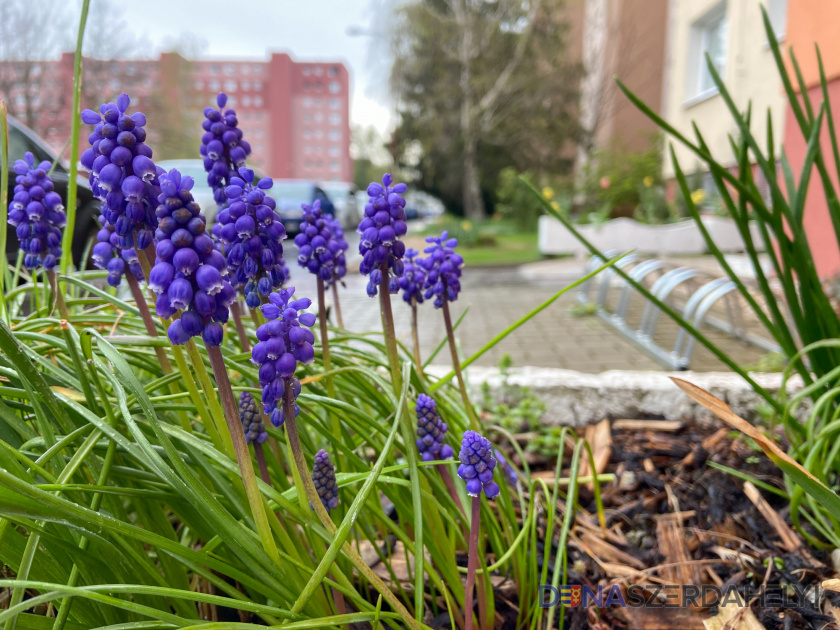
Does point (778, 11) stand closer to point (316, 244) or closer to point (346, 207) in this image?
point (316, 244)

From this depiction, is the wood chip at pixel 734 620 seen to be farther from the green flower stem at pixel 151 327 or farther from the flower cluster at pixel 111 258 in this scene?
the flower cluster at pixel 111 258

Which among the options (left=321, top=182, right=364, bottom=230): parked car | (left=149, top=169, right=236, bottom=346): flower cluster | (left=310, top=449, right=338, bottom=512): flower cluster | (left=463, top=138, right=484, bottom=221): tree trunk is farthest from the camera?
(left=321, top=182, right=364, bottom=230): parked car

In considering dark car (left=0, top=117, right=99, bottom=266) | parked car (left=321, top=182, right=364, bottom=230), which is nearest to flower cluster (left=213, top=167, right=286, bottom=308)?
dark car (left=0, top=117, right=99, bottom=266)

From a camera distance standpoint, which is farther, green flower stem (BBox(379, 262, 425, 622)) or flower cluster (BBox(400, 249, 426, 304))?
flower cluster (BBox(400, 249, 426, 304))

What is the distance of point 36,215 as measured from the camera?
4.03 feet

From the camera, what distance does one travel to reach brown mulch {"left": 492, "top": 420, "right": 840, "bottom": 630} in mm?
1187

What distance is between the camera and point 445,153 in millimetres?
22062

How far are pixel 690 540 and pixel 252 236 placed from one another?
4.45 ft

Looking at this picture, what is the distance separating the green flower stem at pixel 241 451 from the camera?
74cm

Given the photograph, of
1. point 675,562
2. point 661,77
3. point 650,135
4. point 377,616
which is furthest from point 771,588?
point 661,77

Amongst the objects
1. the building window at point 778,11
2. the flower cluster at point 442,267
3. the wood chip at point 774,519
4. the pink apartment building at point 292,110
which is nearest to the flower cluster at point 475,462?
the flower cluster at point 442,267

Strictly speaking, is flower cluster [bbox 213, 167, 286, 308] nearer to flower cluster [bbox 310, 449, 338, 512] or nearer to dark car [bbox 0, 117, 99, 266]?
flower cluster [bbox 310, 449, 338, 512]

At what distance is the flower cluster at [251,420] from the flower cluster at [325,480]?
0.46 ft

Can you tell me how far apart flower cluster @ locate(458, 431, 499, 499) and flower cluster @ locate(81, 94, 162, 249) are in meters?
0.57
